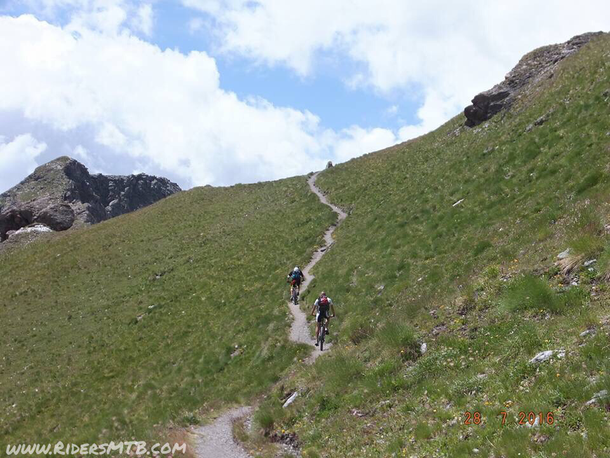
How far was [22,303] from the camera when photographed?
4294 cm

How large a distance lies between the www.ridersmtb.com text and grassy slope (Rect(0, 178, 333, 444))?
57 cm

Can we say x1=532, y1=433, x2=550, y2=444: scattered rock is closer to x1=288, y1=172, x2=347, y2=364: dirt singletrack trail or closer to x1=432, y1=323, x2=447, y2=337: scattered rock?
x1=432, y1=323, x2=447, y2=337: scattered rock

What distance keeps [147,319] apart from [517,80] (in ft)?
133

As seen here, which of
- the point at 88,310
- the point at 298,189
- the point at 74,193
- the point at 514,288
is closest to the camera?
the point at 514,288

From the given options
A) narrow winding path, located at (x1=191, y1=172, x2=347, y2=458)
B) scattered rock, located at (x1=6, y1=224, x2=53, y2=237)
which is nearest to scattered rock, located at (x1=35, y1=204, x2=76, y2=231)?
scattered rock, located at (x1=6, y1=224, x2=53, y2=237)

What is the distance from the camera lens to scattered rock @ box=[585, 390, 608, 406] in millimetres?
7205

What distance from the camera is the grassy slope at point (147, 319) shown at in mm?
21109

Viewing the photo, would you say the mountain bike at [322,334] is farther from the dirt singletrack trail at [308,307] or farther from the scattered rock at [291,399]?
the scattered rock at [291,399]

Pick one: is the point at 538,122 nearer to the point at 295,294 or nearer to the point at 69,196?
the point at 295,294

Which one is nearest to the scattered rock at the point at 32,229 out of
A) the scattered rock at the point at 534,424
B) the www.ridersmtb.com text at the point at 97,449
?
the www.ridersmtb.com text at the point at 97,449

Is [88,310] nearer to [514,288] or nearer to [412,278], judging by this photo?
[412,278]

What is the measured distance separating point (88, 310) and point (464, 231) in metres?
32.5

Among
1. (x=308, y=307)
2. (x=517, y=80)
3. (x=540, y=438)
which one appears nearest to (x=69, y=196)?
(x=308, y=307)

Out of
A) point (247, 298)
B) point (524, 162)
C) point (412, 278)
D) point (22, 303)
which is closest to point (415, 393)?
point (412, 278)
